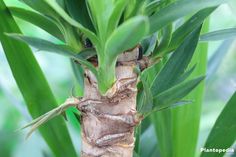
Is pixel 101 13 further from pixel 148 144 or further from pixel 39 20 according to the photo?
pixel 148 144

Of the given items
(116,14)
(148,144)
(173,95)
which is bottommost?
(148,144)

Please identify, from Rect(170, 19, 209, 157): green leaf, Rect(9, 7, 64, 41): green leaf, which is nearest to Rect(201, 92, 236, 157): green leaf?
Rect(170, 19, 209, 157): green leaf

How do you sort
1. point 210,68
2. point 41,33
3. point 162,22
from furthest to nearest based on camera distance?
point 41,33, point 210,68, point 162,22

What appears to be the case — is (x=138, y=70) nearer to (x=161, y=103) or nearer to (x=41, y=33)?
(x=161, y=103)

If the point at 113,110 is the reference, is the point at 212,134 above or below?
below

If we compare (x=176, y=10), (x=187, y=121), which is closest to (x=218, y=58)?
(x=187, y=121)

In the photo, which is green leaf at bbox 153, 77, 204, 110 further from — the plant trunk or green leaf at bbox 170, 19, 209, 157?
green leaf at bbox 170, 19, 209, 157

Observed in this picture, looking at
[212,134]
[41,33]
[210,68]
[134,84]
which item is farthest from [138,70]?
[41,33]
